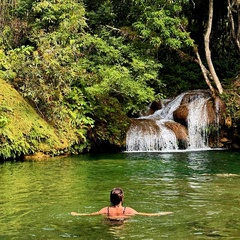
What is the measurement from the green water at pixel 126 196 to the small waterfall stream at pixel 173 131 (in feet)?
11.9

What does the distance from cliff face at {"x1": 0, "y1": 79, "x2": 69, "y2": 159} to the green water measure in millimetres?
943

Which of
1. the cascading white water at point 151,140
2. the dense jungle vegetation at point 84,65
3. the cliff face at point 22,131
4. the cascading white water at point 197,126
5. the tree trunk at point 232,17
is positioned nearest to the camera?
the cliff face at point 22,131

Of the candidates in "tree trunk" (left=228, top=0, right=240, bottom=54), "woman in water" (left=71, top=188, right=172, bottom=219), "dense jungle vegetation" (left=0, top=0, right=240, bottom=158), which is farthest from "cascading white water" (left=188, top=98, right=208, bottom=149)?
"woman in water" (left=71, top=188, right=172, bottom=219)

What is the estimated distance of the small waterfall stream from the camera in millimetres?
22500

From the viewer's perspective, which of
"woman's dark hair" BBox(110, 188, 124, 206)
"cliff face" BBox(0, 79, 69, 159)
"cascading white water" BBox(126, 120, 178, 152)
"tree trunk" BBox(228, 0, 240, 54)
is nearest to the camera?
"woman's dark hair" BBox(110, 188, 124, 206)

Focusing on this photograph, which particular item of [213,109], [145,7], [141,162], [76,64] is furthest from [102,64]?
[141,162]

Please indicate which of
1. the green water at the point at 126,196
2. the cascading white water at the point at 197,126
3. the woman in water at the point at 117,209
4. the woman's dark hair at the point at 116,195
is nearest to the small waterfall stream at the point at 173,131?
the cascading white water at the point at 197,126

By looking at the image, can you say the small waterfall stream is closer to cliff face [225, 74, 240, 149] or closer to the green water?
cliff face [225, 74, 240, 149]

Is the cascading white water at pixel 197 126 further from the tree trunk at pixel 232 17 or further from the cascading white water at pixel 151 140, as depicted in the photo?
the tree trunk at pixel 232 17

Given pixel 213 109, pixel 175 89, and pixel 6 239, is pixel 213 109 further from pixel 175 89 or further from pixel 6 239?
pixel 6 239

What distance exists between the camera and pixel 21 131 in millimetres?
18531

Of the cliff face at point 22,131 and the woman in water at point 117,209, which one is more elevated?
the cliff face at point 22,131

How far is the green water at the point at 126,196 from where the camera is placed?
25.8 feet

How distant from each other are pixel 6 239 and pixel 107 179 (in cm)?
625
